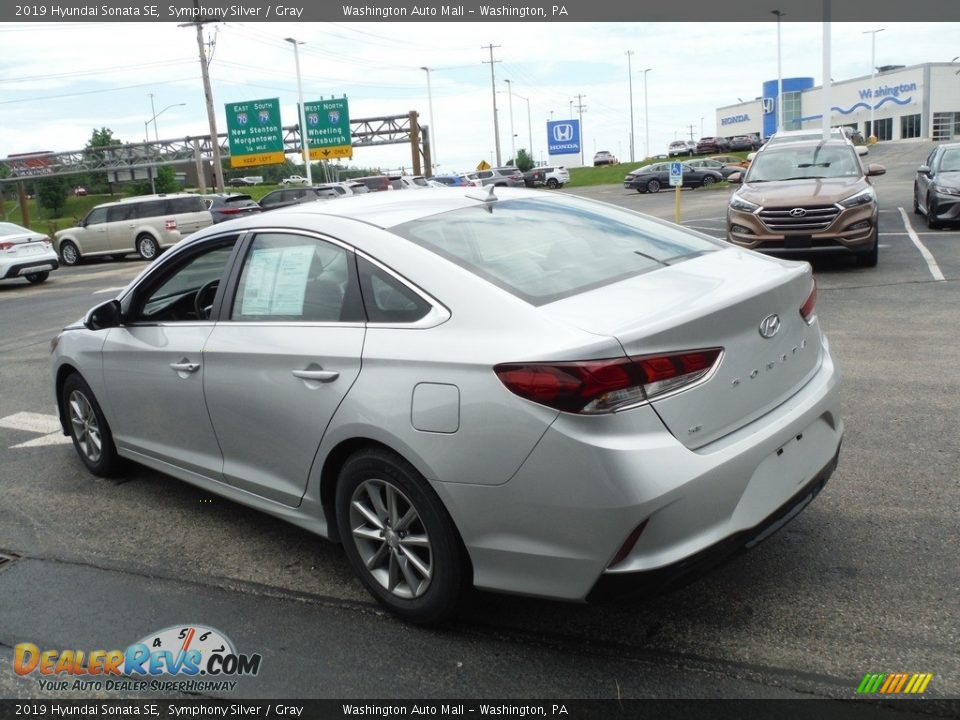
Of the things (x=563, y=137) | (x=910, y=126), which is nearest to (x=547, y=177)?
(x=563, y=137)

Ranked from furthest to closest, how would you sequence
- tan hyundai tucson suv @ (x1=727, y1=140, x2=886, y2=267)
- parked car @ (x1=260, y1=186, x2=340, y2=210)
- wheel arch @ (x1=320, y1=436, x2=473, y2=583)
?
parked car @ (x1=260, y1=186, x2=340, y2=210)
tan hyundai tucson suv @ (x1=727, y1=140, x2=886, y2=267)
wheel arch @ (x1=320, y1=436, x2=473, y2=583)

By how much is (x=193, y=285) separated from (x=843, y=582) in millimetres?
3353

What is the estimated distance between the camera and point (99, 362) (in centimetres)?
493

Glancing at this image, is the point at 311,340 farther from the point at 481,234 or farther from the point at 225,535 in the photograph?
the point at 225,535

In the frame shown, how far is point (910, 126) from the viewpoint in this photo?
87000 mm

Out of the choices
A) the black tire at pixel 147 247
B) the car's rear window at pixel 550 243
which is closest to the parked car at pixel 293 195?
the black tire at pixel 147 247

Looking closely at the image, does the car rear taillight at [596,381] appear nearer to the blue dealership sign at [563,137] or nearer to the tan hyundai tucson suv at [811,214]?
the tan hyundai tucson suv at [811,214]

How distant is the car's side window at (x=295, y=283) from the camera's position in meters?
3.58

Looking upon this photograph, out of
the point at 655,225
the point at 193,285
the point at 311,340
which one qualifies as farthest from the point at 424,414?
the point at 193,285

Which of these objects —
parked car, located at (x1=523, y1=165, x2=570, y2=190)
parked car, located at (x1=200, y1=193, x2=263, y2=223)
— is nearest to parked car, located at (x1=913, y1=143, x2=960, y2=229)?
parked car, located at (x1=200, y1=193, x2=263, y2=223)

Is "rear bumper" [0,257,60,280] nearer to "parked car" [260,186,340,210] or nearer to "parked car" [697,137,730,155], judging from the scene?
"parked car" [260,186,340,210]

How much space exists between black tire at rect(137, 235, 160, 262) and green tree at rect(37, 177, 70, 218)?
52.7m

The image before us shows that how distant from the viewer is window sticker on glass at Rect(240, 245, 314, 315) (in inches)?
149

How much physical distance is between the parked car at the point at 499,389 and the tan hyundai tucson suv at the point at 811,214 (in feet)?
25.5
